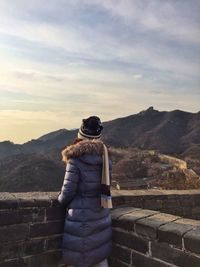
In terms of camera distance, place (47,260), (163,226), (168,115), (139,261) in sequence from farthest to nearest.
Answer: (168,115), (47,260), (139,261), (163,226)

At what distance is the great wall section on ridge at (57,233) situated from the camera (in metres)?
3.41

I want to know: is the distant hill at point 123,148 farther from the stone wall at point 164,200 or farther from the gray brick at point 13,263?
the gray brick at point 13,263

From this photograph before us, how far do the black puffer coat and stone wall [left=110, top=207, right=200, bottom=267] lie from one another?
0.34 metres

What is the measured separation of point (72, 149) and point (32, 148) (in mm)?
86530

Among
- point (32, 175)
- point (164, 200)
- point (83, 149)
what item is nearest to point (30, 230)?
point (83, 149)

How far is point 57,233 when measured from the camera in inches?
158

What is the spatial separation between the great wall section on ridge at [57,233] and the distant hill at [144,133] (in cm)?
7116

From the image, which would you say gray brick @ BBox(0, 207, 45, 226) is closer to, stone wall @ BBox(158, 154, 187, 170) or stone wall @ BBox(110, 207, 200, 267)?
stone wall @ BBox(110, 207, 200, 267)

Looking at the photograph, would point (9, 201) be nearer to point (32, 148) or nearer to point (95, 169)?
point (95, 169)

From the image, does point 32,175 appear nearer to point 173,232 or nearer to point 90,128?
point 90,128

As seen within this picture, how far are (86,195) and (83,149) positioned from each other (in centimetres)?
44

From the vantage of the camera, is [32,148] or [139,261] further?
[32,148]

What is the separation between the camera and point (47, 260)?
→ 396 centimetres

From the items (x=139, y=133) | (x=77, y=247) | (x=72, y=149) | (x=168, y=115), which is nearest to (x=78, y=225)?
(x=77, y=247)
